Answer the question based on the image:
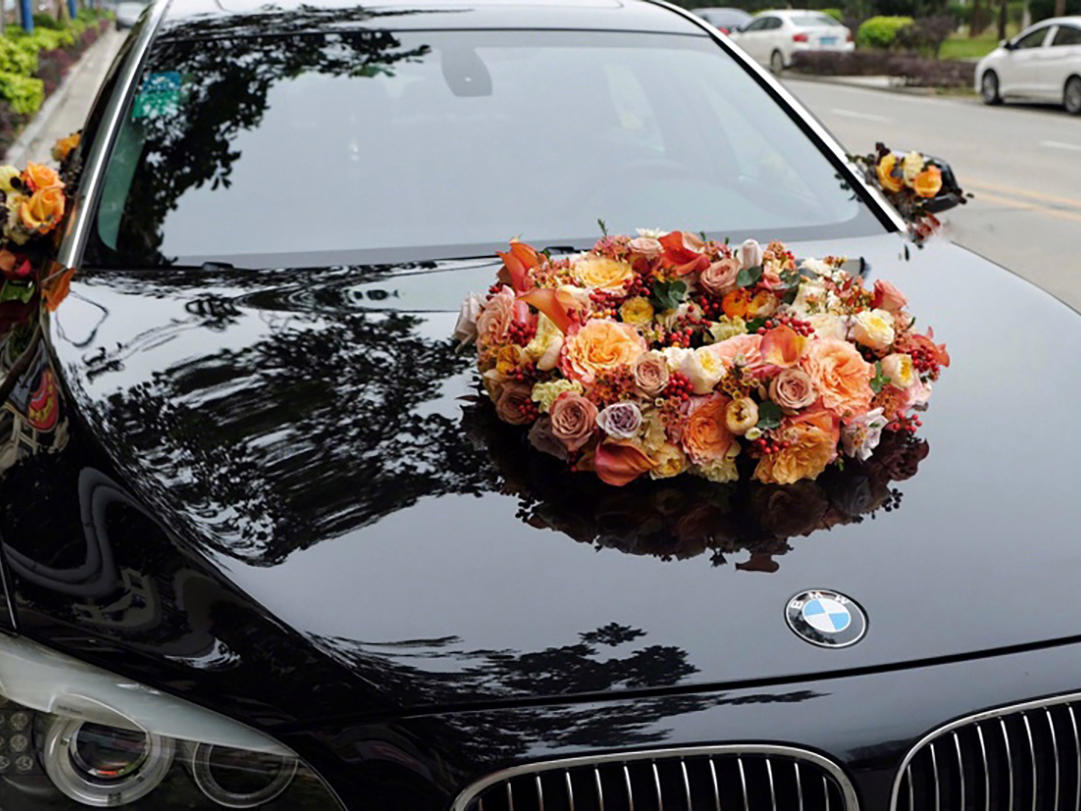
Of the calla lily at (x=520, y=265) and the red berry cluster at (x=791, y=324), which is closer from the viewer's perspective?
Answer: the red berry cluster at (x=791, y=324)

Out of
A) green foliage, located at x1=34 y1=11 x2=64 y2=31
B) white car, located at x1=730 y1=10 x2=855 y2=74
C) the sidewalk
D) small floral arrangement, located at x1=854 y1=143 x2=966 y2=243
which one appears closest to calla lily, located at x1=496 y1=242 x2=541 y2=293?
small floral arrangement, located at x1=854 y1=143 x2=966 y2=243

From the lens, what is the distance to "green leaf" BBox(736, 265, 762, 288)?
2.44 metres

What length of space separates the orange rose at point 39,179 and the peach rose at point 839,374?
189 cm

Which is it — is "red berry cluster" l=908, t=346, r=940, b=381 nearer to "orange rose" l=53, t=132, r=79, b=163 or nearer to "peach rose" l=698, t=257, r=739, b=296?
"peach rose" l=698, t=257, r=739, b=296

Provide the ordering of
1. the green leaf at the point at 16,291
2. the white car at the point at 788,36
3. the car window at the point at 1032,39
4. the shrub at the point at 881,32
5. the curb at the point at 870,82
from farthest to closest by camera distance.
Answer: the white car at the point at 788,36, the shrub at the point at 881,32, the curb at the point at 870,82, the car window at the point at 1032,39, the green leaf at the point at 16,291

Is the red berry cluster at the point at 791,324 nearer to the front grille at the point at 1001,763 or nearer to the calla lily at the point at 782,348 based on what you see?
the calla lily at the point at 782,348

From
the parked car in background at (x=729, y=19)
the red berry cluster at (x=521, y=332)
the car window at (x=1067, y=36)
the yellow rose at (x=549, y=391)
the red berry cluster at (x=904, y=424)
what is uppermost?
the red berry cluster at (x=521, y=332)

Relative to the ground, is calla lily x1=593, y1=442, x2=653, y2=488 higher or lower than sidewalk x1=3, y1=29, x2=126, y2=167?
higher

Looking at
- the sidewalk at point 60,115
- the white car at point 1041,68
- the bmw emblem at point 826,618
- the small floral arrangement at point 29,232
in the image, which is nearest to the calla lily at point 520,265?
the bmw emblem at point 826,618

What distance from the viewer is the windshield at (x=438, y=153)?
3.10m

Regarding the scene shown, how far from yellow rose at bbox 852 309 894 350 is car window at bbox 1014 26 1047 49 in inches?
841

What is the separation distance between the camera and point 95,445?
6.98ft

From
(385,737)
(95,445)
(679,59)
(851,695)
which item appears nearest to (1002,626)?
(851,695)

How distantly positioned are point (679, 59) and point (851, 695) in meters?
2.43
